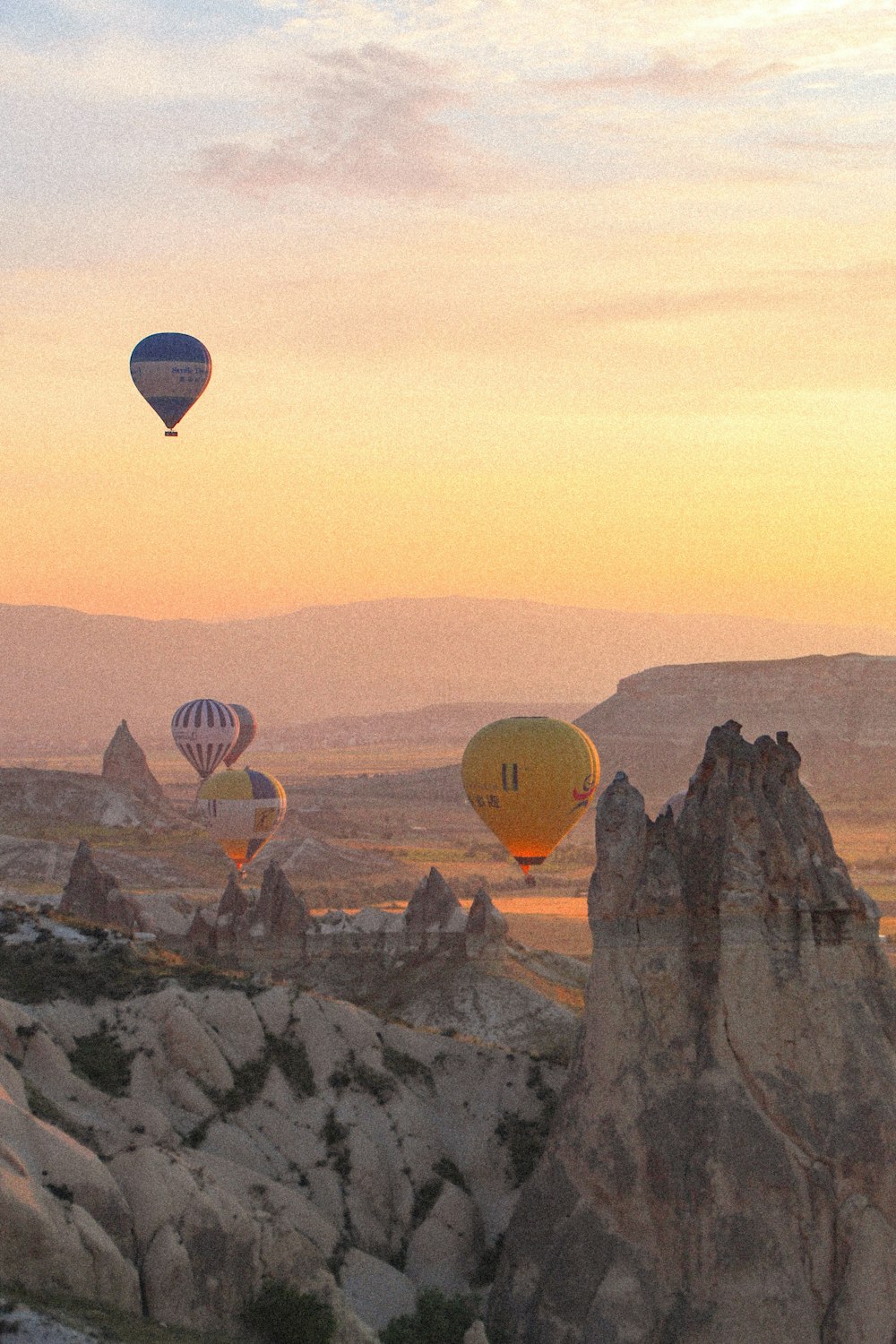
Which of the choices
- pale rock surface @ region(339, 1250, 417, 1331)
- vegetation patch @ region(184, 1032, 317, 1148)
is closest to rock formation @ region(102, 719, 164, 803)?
vegetation patch @ region(184, 1032, 317, 1148)

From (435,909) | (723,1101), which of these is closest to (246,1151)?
(723,1101)

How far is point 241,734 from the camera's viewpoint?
150m

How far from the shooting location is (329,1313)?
3031 cm

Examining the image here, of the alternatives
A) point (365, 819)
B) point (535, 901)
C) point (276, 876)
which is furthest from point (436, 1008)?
point (365, 819)

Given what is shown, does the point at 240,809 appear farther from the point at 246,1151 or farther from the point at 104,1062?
the point at 246,1151

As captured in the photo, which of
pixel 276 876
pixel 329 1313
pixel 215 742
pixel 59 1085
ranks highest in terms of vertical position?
pixel 215 742

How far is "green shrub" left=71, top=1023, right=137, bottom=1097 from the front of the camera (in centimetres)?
3728

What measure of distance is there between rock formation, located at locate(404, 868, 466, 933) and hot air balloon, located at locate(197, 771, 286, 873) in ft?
112

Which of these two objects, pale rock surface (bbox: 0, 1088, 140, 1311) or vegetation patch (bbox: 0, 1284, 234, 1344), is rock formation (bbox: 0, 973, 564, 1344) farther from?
vegetation patch (bbox: 0, 1284, 234, 1344)

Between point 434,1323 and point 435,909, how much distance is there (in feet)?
117

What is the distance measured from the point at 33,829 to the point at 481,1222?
103 m

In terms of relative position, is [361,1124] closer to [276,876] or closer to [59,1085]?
[59,1085]

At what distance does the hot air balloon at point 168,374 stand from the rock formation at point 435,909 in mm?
38105

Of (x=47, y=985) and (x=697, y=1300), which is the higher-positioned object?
(x=47, y=985)
